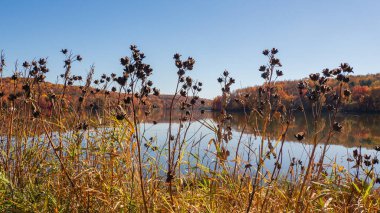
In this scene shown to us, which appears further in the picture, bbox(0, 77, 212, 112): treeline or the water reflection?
the water reflection

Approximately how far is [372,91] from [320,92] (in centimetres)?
5626

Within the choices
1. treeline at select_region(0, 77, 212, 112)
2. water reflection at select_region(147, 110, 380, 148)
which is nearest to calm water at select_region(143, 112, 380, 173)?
water reflection at select_region(147, 110, 380, 148)

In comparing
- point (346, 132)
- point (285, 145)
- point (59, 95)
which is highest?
point (59, 95)

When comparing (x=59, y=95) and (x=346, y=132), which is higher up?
(x=59, y=95)

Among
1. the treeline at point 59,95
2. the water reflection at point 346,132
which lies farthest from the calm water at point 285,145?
the treeline at point 59,95

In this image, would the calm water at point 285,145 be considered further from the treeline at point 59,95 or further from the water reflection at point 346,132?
the treeline at point 59,95

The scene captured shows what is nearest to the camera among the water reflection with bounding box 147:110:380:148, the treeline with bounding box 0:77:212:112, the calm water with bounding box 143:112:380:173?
the treeline with bounding box 0:77:212:112

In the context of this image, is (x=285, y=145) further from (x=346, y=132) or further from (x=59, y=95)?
(x=59, y=95)

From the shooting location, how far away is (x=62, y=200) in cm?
270

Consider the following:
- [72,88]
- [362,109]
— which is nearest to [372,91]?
[362,109]

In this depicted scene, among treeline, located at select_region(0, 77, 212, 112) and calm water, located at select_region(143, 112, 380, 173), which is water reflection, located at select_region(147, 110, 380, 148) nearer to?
calm water, located at select_region(143, 112, 380, 173)

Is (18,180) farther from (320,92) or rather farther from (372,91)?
(372,91)

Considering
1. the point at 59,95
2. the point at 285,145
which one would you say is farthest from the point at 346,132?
the point at 59,95

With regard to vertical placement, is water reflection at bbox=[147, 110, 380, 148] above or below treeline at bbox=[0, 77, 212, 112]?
below
